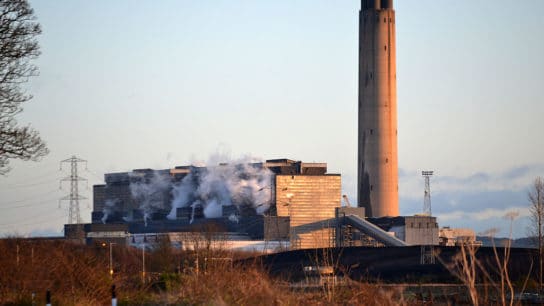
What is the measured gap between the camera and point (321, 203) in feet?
637

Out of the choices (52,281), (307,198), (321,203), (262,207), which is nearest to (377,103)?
(262,207)

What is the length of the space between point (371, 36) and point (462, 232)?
5118 centimetres

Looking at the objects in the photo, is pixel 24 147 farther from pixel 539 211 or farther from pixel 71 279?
pixel 539 211

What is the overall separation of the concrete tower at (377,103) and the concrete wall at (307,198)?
2960 centimetres

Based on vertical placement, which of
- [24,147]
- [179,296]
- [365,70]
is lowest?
[179,296]

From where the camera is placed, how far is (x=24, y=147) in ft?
95.2

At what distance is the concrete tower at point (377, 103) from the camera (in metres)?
154

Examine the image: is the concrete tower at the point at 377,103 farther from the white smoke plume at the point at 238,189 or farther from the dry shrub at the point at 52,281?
the dry shrub at the point at 52,281

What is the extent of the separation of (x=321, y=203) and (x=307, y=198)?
2.99 metres

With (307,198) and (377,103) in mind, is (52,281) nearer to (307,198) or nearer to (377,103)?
(377,103)

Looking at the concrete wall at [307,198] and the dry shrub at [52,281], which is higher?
the concrete wall at [307,198]

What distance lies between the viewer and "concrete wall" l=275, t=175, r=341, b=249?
189375 millimetres

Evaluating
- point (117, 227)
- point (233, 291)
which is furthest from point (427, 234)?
point (233, 291)

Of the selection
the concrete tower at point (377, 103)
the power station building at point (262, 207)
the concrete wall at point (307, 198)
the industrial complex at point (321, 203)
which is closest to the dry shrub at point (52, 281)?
the industrial complex at point (321, 203)
